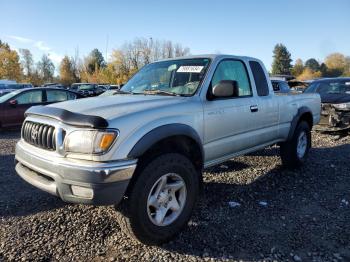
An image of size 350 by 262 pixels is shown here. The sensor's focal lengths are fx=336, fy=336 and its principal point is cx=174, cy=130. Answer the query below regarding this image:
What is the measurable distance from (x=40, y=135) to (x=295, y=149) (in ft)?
14.3

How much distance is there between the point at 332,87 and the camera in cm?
1032

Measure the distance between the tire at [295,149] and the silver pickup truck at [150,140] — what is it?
1254 mm

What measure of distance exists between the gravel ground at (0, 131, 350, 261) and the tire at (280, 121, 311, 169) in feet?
1.04

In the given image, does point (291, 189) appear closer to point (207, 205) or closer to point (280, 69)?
point (207, 205)

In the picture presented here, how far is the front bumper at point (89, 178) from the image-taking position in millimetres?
2811

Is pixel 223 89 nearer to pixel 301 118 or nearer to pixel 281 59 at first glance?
pixel 301 118

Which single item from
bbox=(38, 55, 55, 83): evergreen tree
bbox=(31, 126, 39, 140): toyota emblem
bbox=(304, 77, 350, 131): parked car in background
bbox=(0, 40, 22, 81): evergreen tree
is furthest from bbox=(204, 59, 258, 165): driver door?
bbox=(38, 55, 55, 83): evergreen tree

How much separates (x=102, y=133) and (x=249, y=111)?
2379mm

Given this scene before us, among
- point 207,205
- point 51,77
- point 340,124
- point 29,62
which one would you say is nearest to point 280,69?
point 51,77

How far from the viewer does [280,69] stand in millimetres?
90312

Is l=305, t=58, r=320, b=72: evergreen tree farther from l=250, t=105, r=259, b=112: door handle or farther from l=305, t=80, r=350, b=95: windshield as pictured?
l=250, t=105, r=259, b=112: door handle

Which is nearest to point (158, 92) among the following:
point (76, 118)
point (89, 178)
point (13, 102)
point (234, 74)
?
point (234, 74)

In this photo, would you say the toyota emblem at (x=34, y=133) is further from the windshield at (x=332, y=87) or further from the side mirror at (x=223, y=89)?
the windshield at (x=332, y=87)

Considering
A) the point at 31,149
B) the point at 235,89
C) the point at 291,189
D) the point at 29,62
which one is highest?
the point at 29,62
